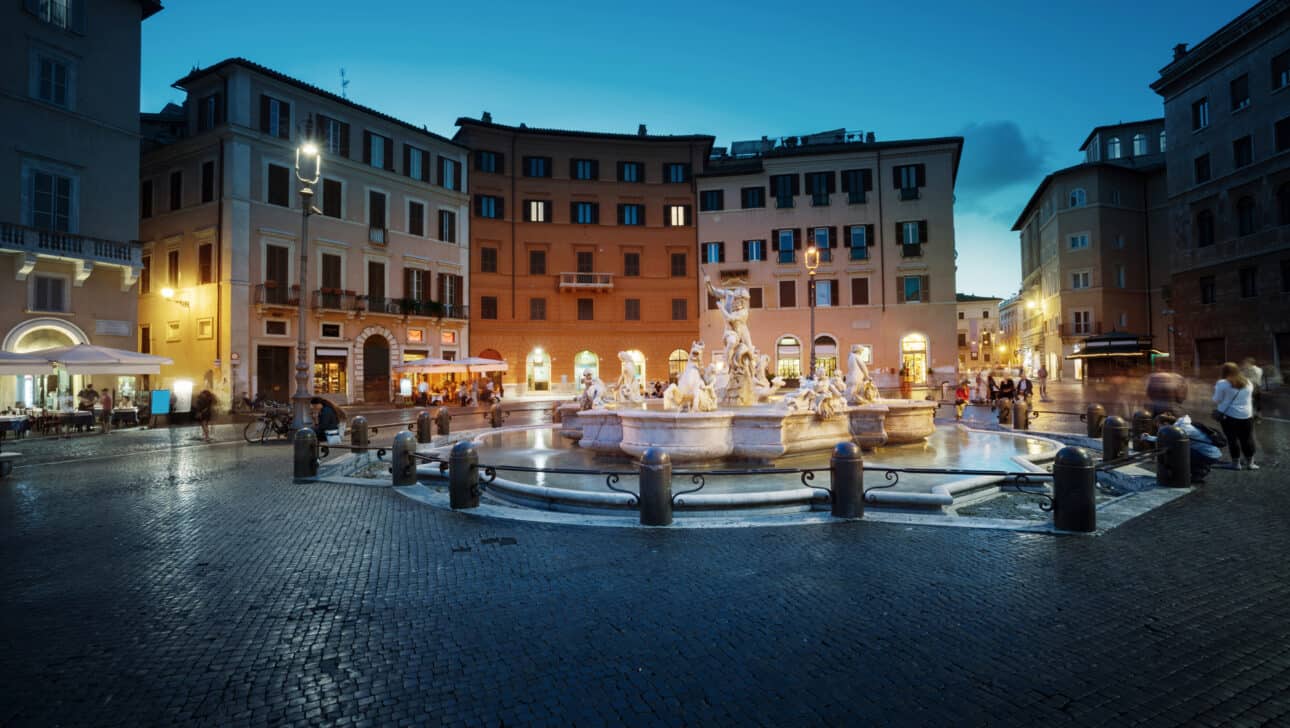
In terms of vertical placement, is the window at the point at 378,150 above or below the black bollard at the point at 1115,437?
above

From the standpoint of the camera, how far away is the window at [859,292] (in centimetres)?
3869

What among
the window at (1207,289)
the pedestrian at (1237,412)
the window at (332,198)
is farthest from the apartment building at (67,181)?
the window at (1207,289)

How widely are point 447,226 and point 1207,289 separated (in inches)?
1542

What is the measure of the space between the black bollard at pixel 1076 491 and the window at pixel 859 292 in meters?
34.3

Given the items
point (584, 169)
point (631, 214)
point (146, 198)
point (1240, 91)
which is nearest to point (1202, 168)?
point (1240, 91)

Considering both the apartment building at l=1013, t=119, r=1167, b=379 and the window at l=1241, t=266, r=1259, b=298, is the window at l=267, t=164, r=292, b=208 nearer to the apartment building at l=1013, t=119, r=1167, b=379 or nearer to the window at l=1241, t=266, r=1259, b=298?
the window at l=1241, t=266, r=1259, b=298

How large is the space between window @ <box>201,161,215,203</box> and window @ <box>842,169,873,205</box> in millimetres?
33513

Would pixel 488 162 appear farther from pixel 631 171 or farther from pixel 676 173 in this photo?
pixel 676 173

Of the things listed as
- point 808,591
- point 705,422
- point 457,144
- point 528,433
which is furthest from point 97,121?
point 808,591

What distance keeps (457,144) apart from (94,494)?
3163 centimetres

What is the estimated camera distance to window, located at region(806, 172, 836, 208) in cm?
3925

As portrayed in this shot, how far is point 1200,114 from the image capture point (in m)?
30.4

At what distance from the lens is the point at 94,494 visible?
28.2 feet

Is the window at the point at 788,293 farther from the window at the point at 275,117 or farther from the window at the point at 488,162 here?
the window at the point at 275,117
